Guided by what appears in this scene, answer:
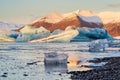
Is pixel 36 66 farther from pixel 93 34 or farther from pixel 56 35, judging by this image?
pixel 56 35

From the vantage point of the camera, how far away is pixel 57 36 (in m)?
90.8

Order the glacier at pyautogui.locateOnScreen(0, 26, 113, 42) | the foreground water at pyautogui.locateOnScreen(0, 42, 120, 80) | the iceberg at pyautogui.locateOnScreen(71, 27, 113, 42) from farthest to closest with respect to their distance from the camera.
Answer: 1. the glacier at pyautogui.locateOnScreen(0, 26, 113, 42)
2. the iceberg at pyautogui.locateOnScreen(71, 27, 113, 42)
3. the foreground water at pyautogui.locateOnScreen(0, 42, 120, 80)

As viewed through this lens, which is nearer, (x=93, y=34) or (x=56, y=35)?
(x=93, y=34)

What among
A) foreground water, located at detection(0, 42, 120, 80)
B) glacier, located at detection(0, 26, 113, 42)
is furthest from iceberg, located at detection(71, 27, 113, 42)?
foreground water, located at detection(0, 42, 120, 80)

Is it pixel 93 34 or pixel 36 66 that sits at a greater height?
pixel 93 34

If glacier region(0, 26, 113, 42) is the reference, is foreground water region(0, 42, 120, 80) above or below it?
below

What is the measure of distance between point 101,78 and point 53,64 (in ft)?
19.7

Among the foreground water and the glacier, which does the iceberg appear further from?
the foreground water

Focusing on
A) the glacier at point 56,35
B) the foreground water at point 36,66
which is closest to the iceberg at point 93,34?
the glacier at point 56,35

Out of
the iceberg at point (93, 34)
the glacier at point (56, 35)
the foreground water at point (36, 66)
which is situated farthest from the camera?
the glacier at point (56, 35)

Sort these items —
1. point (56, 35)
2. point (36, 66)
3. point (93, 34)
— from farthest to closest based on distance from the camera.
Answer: point (56, 35) → point (93, 34) → point (36, 66)

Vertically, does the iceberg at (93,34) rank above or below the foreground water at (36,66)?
above

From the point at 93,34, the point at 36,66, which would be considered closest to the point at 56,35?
the point at 93,34

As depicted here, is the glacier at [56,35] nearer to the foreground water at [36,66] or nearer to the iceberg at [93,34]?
the iceberg at [93,34]
